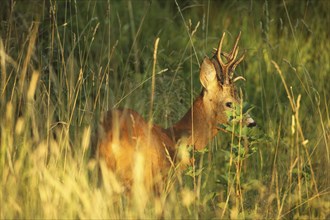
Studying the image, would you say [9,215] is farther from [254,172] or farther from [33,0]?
[33,0]

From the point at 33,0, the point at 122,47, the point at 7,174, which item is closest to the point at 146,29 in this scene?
the point at 122,47

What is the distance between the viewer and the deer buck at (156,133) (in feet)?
15.9

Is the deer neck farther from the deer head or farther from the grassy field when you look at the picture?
the grassy field

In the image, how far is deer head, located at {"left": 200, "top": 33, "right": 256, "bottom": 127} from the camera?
18.2 feet

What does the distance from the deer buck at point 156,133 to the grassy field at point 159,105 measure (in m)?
0.14

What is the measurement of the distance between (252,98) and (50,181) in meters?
3.31

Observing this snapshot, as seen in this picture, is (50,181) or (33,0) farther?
(33,0)

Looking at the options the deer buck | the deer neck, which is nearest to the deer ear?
the deer buck

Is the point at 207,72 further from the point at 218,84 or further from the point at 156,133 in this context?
the point at 156,133

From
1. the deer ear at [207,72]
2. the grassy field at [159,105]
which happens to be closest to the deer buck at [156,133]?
the deer ear at [207,72]

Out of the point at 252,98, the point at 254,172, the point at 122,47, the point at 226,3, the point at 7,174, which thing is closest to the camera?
the point at 7,174

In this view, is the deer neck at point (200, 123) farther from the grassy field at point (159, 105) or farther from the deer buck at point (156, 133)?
the grassy field at point (159, 105)

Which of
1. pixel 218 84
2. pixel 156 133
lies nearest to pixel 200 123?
pixel 218 84

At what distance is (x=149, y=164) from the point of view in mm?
4988
